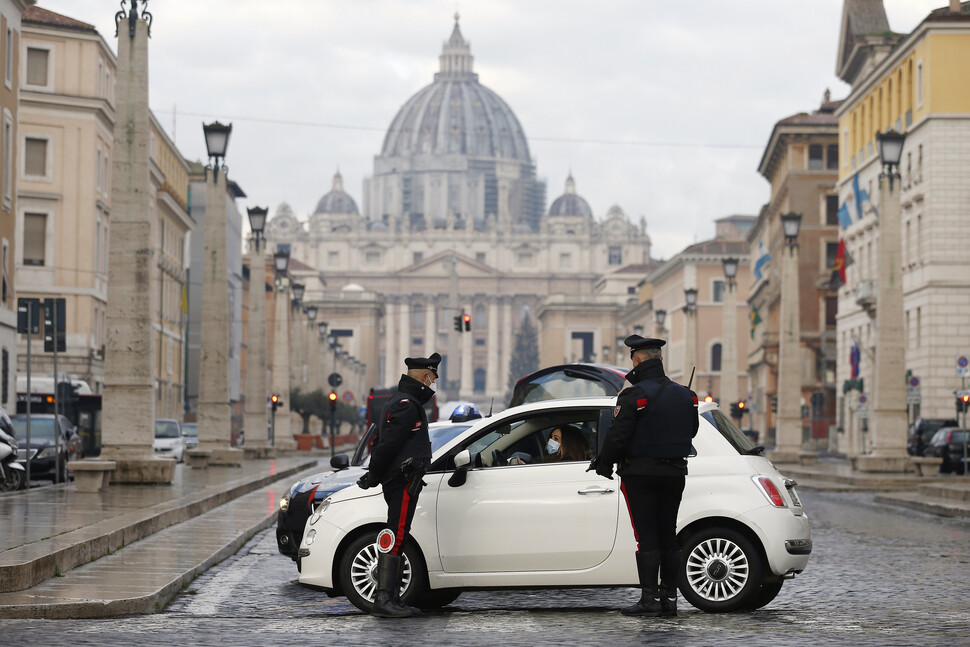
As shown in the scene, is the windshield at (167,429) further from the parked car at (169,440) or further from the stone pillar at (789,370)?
the stone pillar at (789,370)

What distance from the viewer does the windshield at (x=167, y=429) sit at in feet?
149

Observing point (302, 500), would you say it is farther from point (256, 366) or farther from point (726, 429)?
point (256, 366)

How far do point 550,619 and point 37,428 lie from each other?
2380 centimetres

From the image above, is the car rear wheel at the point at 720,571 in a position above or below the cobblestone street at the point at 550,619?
above

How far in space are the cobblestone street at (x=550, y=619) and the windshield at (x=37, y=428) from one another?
56.7ft

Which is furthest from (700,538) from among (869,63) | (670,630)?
(869,63)

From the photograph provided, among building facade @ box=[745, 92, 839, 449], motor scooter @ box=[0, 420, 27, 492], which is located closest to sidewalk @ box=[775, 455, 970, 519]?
motor scooter @ box=[0, 420, 27, 492]

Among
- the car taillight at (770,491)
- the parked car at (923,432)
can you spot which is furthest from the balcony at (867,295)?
the car taillight at (770,491)

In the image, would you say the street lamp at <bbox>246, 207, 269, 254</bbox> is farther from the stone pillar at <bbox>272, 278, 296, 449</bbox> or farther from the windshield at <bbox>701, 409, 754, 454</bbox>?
the windshield at <bbox>701, 409, 754, 454</bbox>

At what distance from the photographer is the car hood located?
14.7 metres

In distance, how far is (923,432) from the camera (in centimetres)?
4928

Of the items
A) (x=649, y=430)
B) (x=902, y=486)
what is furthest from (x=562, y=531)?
(x=902, y=486)

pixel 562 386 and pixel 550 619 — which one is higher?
pixel 562 386

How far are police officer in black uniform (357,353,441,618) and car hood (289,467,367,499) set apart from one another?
326 centimetres
